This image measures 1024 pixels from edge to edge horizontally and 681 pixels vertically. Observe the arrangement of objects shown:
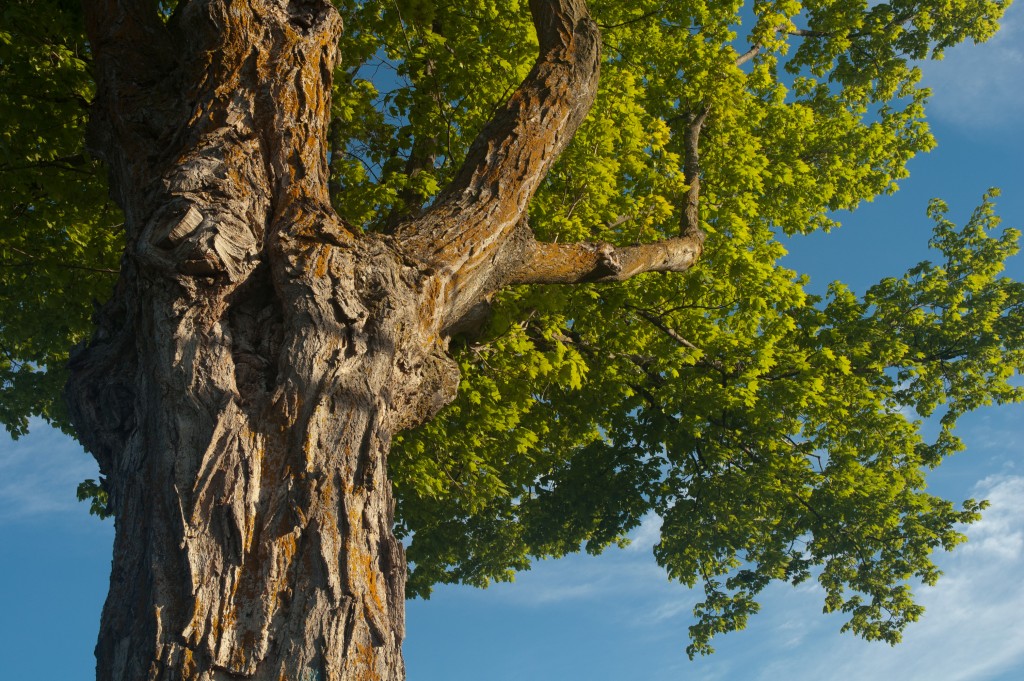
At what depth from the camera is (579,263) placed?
8.85 meters

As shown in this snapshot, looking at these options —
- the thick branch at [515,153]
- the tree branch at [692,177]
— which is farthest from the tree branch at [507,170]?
the tree branch at [692,177]

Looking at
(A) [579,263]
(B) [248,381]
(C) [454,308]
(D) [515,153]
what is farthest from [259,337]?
(A) [579,263]

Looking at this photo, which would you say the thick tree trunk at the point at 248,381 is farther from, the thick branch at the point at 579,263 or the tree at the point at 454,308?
the thick branch at the point at 579,263

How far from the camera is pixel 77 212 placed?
1179 cm

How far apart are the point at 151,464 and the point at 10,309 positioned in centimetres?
1033

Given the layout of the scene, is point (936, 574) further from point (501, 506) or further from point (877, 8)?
point (877, 8)

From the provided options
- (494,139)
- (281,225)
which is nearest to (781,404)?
(494,139)

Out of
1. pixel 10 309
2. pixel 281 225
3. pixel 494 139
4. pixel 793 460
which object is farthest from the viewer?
pixel 793 460

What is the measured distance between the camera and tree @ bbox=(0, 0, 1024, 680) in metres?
5.41

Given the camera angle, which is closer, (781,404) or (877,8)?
(781,404)

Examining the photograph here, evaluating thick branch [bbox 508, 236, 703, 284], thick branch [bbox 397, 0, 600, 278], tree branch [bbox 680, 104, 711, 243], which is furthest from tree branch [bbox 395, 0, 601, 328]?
tree branch [bbox 680, 104, 711, 243]

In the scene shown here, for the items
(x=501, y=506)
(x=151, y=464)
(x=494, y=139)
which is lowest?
(x=151, y=464)

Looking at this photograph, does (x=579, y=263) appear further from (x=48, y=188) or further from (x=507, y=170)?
(x=48, y=188)

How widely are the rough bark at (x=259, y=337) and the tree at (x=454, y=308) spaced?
0.08ft
